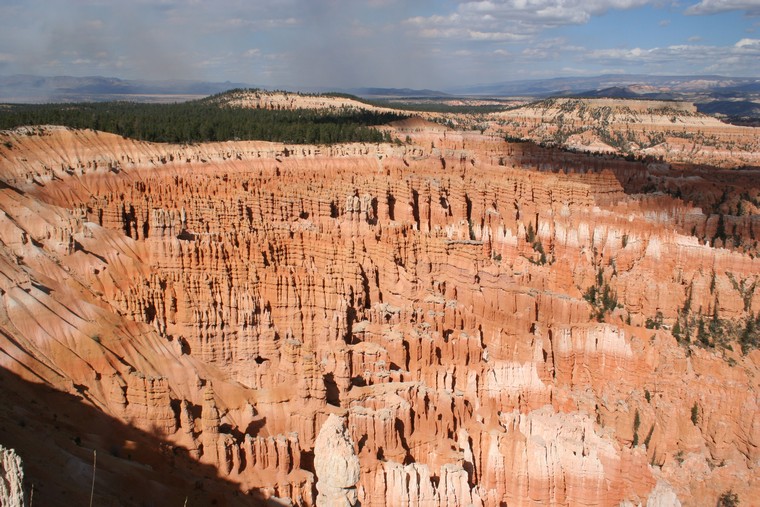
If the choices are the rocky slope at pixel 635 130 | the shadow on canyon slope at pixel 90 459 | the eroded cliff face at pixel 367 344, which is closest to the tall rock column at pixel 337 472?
the shadow on canyon slope at pixel 90 459

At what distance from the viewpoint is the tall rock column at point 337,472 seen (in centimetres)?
1013

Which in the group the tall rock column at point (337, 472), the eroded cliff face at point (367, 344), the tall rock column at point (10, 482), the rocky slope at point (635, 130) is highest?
the rocky slope at point (635, 130)

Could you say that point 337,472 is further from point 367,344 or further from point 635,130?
point 635,130

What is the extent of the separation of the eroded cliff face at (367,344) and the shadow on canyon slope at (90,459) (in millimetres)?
134

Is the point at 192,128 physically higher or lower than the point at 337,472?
higher

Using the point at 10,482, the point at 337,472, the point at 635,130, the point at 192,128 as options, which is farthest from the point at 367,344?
the point at 635,130

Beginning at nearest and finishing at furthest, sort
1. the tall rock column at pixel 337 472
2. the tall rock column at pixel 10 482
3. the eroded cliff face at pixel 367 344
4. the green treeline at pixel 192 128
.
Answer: the tall rock column at pixel 10 482, the tall rock column at pixel 337 472, the eroded cliff face at pixel 367 344, the green treeline at pixel 192 128

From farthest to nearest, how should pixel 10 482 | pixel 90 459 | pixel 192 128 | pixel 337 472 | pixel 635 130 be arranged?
1. pixel 635 130
2. pixel 192 128
3. pixel 90 459
4. pixel 337 472
5. pixel 10 482

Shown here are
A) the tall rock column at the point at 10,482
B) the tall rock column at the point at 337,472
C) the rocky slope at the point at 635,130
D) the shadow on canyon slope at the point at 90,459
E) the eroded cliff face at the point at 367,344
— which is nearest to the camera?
the tall rock column at the point at 10,482

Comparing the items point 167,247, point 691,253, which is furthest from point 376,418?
point 691,253

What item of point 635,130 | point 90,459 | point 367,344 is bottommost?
point 367,344

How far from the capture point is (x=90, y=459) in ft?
53.2

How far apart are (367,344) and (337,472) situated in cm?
1664

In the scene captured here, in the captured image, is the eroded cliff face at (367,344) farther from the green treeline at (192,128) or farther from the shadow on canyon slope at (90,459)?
the green treeline at (192,128)
